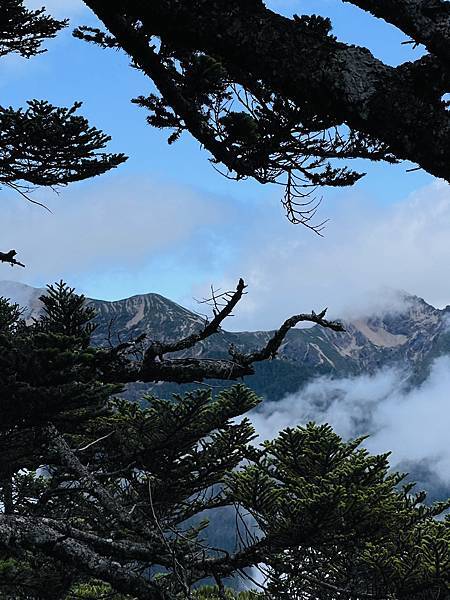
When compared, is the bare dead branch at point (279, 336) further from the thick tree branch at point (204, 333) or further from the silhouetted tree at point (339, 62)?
the silhouetted tree at point (339, 62)

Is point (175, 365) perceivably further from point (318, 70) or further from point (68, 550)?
point (318, 70)

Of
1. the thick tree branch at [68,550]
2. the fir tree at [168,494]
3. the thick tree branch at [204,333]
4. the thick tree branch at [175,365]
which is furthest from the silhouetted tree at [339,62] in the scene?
the thick tree branch at [68,550]

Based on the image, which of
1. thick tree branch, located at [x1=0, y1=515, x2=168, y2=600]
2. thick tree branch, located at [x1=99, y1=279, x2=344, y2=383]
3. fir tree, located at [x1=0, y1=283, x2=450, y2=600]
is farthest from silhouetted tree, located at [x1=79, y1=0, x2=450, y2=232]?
thick tree branch, located at [x1=0, y1=515, x2=168, y2=600]

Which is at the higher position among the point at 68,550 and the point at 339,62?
the point at 339,62

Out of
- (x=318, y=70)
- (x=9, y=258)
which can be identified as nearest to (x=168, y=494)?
(x=9, y=258)

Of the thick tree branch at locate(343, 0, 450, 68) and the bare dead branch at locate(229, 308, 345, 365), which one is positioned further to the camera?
the bare dead branch at locate(229, 308, 345, 365)

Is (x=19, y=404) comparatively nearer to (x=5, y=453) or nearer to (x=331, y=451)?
(x=5, y=453)

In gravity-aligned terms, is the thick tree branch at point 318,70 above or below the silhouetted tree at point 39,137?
below

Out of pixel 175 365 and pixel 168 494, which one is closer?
pixel 175 365

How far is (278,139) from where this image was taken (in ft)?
12.4

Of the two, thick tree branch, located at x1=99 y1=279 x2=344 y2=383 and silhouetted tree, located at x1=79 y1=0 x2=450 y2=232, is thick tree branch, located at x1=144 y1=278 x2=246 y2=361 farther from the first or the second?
silhouetted tree, located at x1=79 y1=0 x2=450 y2=232

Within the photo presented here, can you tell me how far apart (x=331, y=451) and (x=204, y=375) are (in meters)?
5.19

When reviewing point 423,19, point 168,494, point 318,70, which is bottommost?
point 168,494

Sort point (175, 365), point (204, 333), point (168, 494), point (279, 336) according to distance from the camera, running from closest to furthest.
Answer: point (204, 333)
point (279, 336)
point (175, 365)
point (168, 494)
